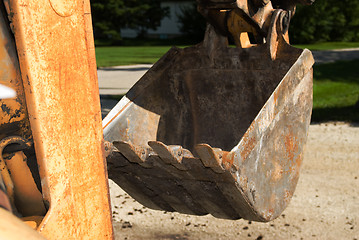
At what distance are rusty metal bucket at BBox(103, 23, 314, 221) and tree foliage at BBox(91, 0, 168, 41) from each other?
3211 cm

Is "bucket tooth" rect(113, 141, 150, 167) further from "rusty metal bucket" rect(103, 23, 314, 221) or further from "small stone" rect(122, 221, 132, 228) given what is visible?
"small stone" rect(122, 221, 132, 228)

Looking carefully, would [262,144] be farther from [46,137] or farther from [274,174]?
[46,137]

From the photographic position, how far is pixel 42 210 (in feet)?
4.68

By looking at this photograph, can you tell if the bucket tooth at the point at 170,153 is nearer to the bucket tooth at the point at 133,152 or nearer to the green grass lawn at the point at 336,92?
the bucket tooth at the point at 133,152

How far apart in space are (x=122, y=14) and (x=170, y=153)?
115ft

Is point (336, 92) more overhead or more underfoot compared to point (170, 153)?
more underfoot

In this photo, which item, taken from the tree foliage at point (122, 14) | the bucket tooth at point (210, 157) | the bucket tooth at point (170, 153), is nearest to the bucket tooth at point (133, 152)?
the bucket tooth at point (170, 153)

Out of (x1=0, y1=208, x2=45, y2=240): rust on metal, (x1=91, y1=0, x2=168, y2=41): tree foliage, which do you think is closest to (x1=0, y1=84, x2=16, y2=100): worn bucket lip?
(x1=0, y1=208, x2=45, y2=240): rust on metal

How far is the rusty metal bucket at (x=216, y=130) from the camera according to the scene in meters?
2.44

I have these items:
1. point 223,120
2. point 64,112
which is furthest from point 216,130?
point 64,112

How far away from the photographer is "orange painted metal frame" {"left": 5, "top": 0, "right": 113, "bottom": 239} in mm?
1305

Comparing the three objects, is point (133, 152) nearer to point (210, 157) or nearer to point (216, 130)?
point (210, 157)

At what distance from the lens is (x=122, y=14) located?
3619 centimetres

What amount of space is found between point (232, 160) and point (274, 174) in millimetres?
490
